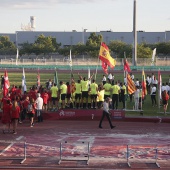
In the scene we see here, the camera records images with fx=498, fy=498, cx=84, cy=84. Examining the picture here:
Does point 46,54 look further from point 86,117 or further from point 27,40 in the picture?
point 86,117

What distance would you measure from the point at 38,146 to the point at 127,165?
4291mm

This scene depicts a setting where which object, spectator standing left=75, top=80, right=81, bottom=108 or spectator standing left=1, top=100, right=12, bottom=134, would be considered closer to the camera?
spectator standing left=1, top=100, right=12, bottom=134

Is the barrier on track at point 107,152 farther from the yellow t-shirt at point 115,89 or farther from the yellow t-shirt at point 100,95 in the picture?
the yellow t-shirt at point 115,89

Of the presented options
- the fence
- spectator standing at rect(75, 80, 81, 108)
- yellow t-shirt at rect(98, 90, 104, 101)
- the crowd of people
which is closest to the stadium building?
the fence

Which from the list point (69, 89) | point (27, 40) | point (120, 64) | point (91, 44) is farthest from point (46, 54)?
point (69, 89)

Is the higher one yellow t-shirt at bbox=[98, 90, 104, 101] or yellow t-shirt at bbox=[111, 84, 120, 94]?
yellow t-shirt at bbox=[111, 84, 120, 94]

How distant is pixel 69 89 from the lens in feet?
90.5

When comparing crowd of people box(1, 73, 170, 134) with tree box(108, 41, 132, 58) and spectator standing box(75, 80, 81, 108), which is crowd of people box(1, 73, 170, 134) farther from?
tree box(108, 41, 132, 58)

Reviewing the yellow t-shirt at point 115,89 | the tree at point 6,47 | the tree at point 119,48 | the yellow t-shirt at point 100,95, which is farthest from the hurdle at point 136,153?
the tree at point 6,47

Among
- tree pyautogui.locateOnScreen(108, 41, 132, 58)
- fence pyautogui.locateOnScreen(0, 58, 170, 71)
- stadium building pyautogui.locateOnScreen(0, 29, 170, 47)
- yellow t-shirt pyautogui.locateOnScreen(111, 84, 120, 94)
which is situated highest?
stadium building pyautogui.locateOnScreen(0, 29, 170, 47)

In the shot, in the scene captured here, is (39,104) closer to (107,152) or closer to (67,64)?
(107,152)

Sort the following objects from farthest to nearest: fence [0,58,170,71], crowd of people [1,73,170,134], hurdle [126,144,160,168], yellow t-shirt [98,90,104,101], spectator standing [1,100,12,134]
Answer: fence [0,58,170,71], yellow t-shirt [98,90,104,101], crowd of people [1,73,170,134], spectator standing [1,100,12,134], hurdle [126,144,160,168]

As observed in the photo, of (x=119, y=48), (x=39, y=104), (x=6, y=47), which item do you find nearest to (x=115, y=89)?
(x=39, y=104)

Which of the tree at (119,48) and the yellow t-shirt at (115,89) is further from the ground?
the tree at (119,48)
